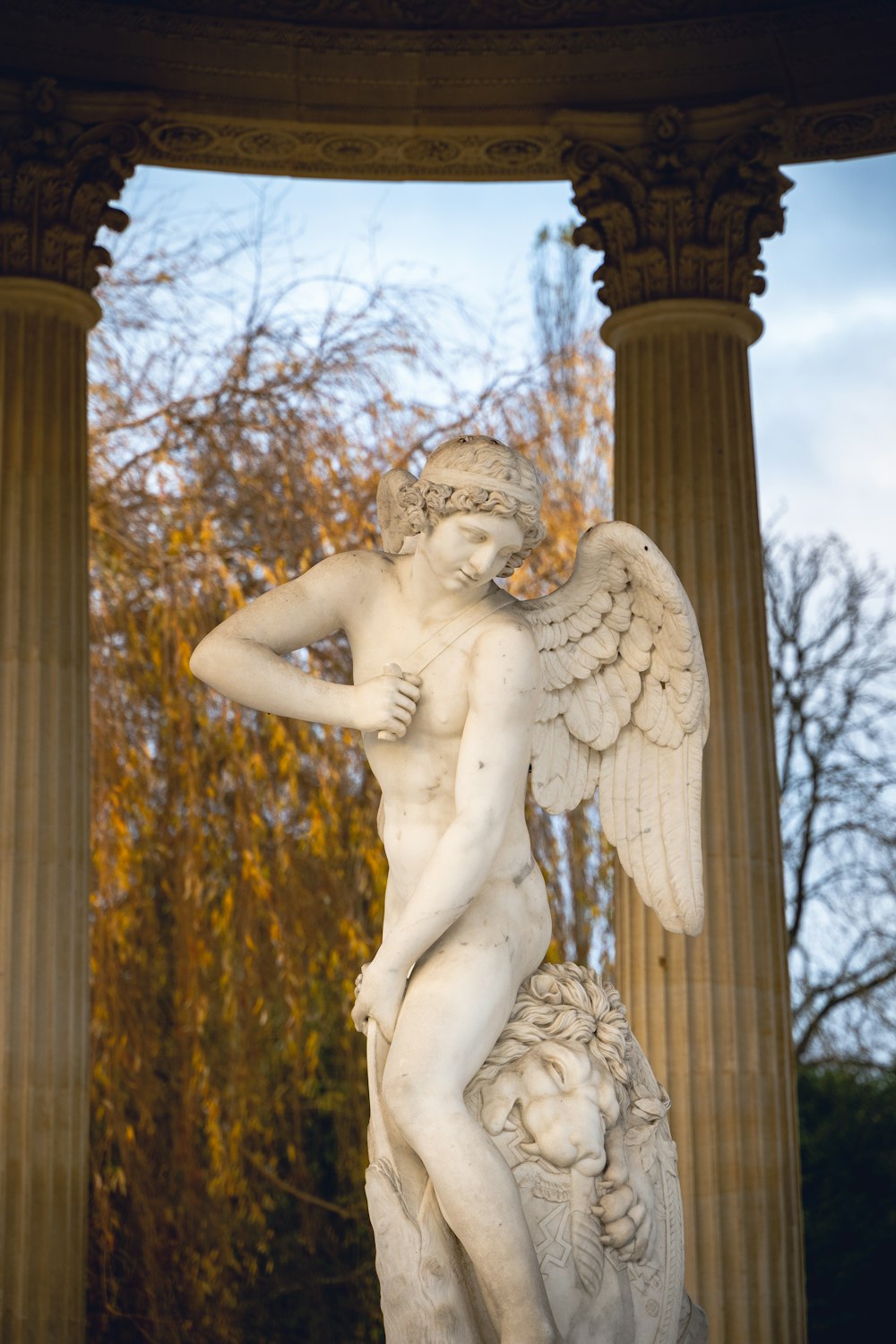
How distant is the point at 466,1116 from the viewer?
27.5ft

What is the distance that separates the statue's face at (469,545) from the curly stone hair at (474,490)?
3 centimetres

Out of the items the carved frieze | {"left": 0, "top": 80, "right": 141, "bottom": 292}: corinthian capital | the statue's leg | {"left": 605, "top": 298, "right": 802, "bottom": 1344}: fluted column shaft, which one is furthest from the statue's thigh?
the carved frieze

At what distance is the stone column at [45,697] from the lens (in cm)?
1366

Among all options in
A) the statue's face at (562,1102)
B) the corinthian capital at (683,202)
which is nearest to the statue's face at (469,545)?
the statue's face at (562,1102)

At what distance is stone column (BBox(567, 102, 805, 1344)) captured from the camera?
543 inches

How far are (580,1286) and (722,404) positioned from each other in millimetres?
8138

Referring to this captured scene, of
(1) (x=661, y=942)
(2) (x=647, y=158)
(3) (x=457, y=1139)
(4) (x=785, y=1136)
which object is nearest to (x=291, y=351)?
(2) (x=647, y=158)

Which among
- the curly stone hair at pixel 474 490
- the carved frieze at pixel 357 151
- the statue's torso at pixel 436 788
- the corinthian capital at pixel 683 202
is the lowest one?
the statue's torso at pixel 436 788

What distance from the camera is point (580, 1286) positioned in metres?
8.49

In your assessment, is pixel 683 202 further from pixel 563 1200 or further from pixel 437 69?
pixel 563 1200

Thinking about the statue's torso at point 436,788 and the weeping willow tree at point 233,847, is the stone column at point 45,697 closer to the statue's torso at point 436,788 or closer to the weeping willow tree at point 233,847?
the weeping willow tree at point 233,847

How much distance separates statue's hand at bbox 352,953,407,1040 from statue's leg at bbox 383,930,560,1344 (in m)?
0.06

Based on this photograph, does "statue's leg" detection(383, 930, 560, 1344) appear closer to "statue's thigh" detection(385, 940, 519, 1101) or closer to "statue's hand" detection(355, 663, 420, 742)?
"statue's thigh" detection(385, 940, 519, 1101)

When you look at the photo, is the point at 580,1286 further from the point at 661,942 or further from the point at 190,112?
the point at 190,112
